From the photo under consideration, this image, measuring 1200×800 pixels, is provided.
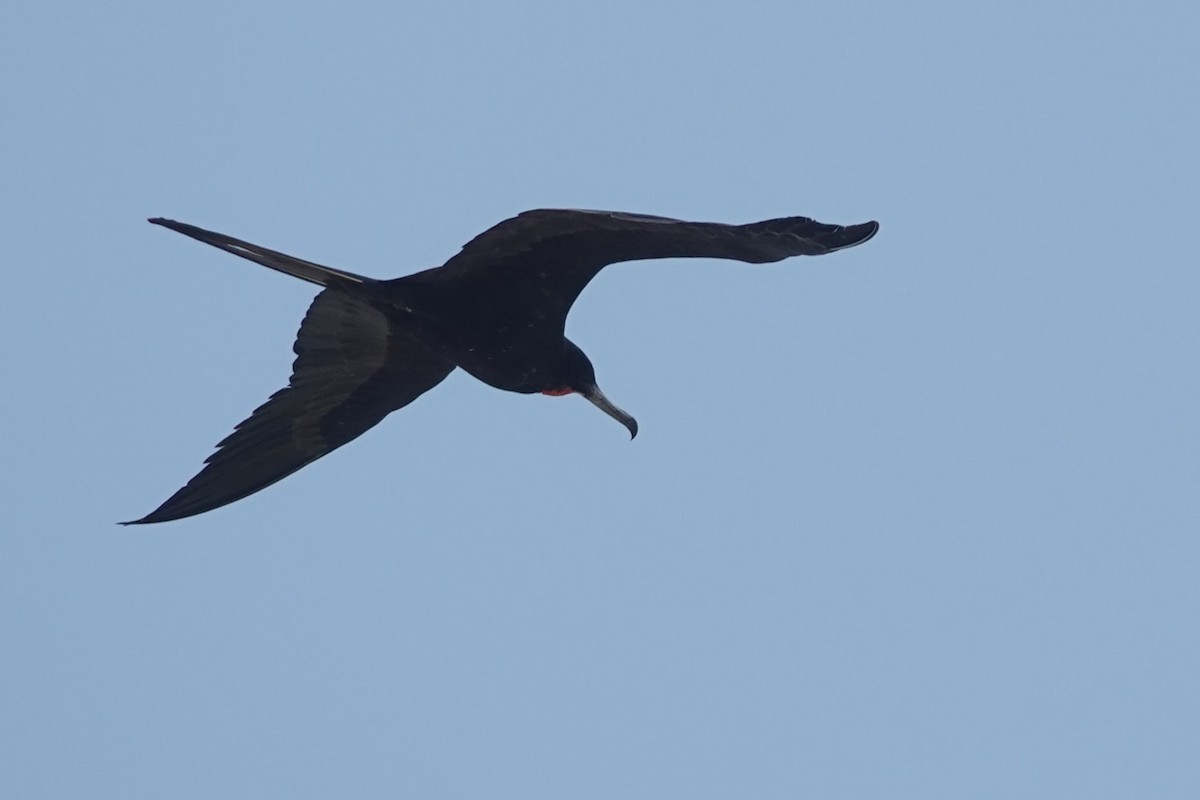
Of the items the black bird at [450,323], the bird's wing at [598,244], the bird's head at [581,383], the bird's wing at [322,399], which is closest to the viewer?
the bird's wing at [598,244]

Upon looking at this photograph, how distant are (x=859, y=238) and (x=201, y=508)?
345 cm

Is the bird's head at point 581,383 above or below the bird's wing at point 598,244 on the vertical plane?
below

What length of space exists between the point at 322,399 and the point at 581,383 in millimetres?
1231

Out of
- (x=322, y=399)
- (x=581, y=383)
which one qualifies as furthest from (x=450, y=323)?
(x=322, y=399)

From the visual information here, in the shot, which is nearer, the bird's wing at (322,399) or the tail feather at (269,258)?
the tail feather at (269,258)

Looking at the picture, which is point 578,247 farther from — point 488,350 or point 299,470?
point 299,470

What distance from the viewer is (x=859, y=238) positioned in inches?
260

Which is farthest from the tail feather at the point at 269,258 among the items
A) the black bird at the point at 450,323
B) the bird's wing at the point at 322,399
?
the bird's wing at the point at 322,399

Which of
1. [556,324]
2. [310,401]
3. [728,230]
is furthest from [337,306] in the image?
[728,230]

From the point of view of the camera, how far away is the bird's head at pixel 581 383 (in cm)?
834

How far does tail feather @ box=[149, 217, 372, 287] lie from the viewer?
721 centimetres

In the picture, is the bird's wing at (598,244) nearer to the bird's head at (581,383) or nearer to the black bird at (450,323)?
the black bird at (450,323)

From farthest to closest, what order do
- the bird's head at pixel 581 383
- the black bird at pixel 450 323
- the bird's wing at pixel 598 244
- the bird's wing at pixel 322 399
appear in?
the bird's wing at pixel 322 399 < the bird's head at pixel 581 383 < the black bird at pixel 450 323 < the bird's wing at pixel 598 244

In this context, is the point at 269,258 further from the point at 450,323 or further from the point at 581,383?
the point at 581,383
